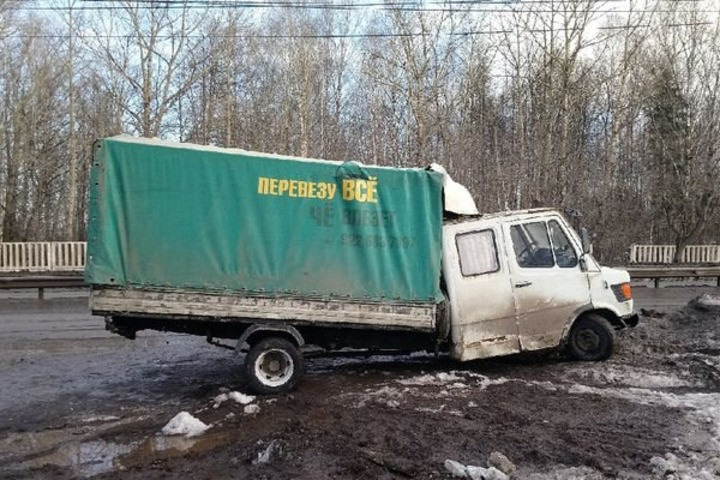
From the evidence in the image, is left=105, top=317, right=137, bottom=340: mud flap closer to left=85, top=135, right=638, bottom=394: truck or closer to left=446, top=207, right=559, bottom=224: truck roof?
left=85, top=135, right=638, bottom=394: truck

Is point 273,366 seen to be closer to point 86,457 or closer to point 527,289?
point 86,457

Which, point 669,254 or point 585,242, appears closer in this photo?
point 585,242

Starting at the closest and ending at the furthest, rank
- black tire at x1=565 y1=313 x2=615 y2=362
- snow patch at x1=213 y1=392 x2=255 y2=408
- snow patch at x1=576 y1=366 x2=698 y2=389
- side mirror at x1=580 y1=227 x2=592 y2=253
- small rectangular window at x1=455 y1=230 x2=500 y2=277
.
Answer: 1. snow patch at x1=213 y1=392 x2=255 y2=408
2. snow patch at x1=576 y1=366 x2=698 y2=389
3. small rectangular window at x1=455 y1=230 x2=500 y2=277
4. side mirror at x1=580 y1=227 x2=592 y2=253
5. black tire at x1=565 y1=313 x2=615 y2=362

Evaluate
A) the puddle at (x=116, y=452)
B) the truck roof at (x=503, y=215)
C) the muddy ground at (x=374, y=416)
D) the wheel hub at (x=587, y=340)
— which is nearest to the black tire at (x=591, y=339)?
the wheel hub at (x=587, y=340)

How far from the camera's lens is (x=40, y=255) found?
88.4 feet

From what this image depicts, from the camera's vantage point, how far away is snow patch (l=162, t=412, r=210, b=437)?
5.89 m

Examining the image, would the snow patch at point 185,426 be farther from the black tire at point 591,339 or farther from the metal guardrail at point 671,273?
the metal guardrail at point 671,273

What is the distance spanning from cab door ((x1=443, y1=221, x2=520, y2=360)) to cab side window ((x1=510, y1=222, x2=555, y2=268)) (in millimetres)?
247

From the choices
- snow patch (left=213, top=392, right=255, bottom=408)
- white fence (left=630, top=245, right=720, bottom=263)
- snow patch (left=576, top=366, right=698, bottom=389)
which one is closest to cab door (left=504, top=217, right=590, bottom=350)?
snow patch (left=576, top=366, right=698, bottom=389)

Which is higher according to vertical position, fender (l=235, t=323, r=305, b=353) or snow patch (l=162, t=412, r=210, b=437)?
fender (l=235, t=323, r=305, b=353)

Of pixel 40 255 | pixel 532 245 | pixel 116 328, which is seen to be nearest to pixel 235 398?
pixel 116 328

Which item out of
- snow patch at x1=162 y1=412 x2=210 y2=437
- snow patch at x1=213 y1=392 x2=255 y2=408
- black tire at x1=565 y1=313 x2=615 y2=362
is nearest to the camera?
snow patch at x1=162 y1=412 x2=210 y2=437

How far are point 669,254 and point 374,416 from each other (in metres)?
31.8

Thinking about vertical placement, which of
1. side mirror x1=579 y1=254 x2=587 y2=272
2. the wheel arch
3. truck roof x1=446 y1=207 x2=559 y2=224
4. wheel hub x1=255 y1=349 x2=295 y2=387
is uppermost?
truck roof x1=446 y1=207 x2=559 y2=224
